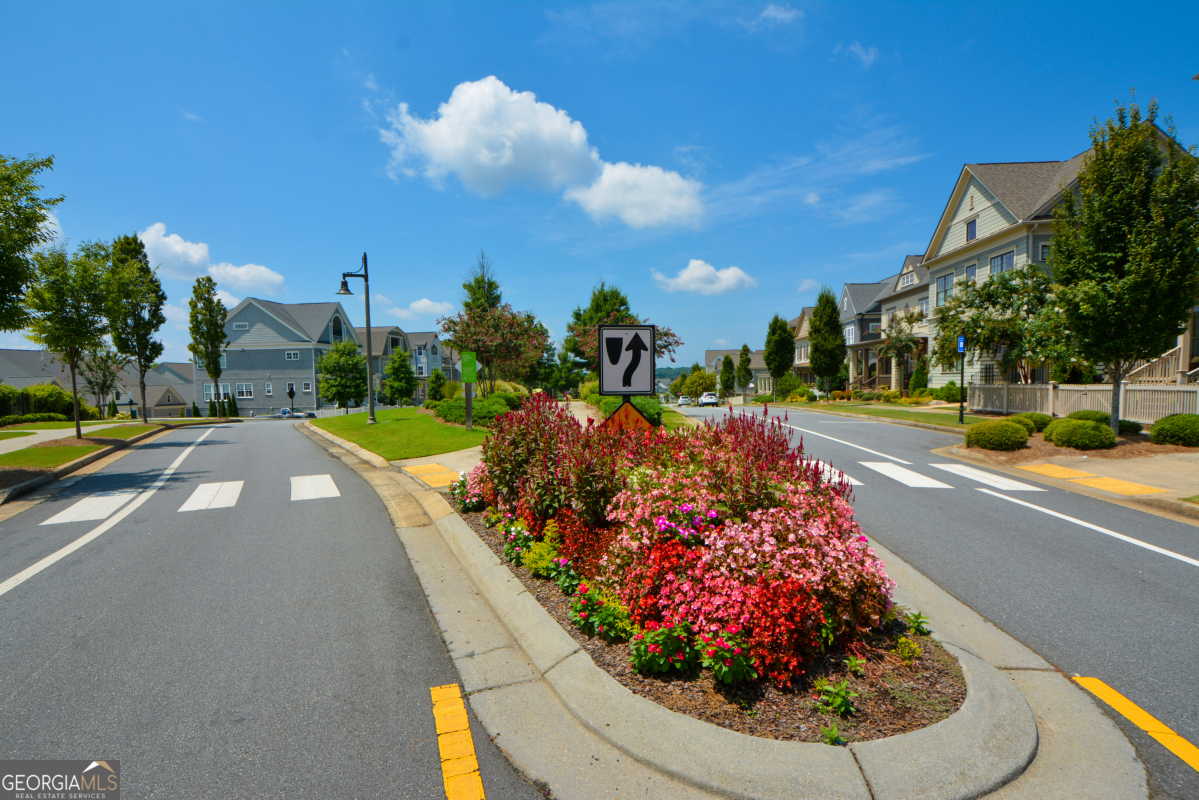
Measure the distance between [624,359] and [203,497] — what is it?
298 inches

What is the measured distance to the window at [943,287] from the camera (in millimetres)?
34094

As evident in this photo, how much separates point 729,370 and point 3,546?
238 feet

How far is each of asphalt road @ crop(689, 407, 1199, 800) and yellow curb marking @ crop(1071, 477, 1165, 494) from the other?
0.92 m

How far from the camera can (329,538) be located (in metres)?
6.93

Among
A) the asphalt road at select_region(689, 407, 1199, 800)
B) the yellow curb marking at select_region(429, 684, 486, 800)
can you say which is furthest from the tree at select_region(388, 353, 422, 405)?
the yellow curb marking at select_region(429, 684, 486, 800)

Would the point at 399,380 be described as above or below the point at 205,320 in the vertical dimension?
below

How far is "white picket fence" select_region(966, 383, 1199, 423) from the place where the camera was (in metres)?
15.3

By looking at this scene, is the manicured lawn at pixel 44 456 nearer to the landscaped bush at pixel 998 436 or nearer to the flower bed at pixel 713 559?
the flower bed at pixel 713 559

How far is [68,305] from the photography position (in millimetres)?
16109

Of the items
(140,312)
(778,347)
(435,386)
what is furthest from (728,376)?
(140,312)

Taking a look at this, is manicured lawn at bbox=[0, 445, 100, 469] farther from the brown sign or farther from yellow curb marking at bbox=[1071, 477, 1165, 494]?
yellow curb marking at bbox=[1071, 477, 1165, 494]

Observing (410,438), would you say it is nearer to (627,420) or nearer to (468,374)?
(468,374)

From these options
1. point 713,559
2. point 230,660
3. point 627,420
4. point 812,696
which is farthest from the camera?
point 627,420

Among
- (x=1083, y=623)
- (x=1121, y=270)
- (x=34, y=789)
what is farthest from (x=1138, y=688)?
(x=1121, y=270)
